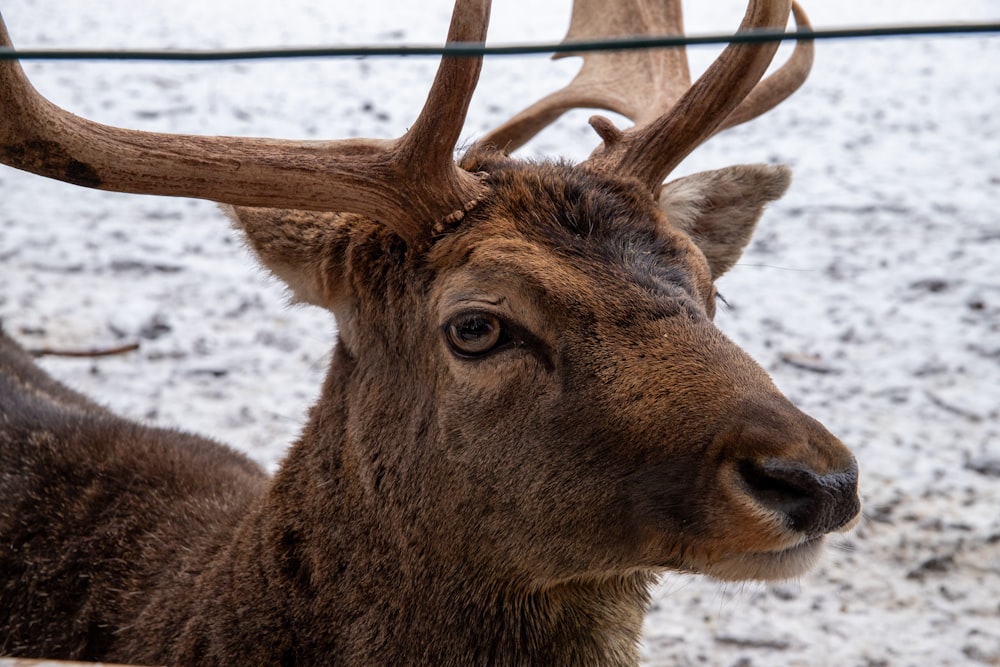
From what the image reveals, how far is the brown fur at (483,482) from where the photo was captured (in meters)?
2.41

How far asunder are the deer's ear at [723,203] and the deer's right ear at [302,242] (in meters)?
1.11

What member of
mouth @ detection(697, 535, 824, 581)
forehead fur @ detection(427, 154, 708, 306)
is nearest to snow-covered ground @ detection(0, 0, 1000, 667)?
forehead fur @ detection(427, 154, 708, 306)

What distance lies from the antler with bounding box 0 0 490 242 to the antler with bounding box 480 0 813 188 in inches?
25.9

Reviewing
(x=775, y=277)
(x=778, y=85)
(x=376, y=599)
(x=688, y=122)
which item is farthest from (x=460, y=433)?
(x=775, y=277)

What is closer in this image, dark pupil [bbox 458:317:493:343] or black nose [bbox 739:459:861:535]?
black nose [bbox 739:459:861:535]

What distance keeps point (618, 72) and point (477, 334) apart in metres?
1.90

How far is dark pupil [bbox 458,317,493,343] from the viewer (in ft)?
8.77

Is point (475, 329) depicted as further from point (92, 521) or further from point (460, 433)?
point (92, 521)

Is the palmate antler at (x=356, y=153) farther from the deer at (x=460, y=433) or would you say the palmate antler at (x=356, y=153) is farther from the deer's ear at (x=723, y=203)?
the deer's ear at (x=723, y=203)

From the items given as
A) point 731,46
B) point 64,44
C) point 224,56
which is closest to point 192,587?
point 224,56

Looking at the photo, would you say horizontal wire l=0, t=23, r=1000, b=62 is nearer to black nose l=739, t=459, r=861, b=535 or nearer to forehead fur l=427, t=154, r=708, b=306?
forehead fur l=427, t=154, r=708, b=306

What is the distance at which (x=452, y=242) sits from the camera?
2.82m

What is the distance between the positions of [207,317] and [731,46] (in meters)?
4.46

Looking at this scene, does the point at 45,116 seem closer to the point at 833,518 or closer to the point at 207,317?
the point at 833,518
